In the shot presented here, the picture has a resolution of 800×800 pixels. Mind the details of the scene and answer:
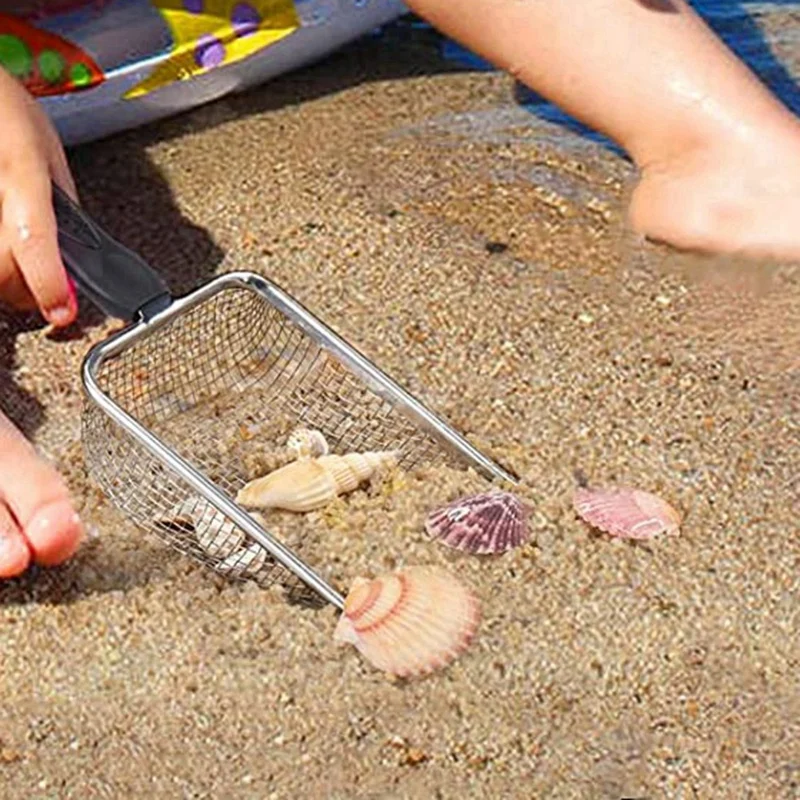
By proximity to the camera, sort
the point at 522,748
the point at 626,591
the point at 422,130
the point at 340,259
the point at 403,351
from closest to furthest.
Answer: the point at 522,748, the point at 626,591, the point at 403,351, the point at 340,259, the point at 422,130

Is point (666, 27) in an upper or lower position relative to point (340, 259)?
upper

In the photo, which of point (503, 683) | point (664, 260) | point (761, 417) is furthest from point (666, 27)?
point (503, 683)

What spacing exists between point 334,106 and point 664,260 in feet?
2.49

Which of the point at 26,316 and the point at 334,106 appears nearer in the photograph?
the point at 26,316

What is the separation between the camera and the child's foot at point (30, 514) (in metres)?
2.02

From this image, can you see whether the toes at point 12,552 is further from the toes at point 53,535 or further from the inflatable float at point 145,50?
the inflatable float at point 145,50

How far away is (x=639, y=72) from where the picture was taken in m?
2.45

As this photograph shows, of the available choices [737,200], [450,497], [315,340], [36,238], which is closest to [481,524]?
[450,497]

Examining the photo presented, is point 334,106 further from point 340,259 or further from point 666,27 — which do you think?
point 666,27

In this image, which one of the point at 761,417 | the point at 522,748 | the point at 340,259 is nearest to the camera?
the point at 522,748

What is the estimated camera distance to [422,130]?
9.87 feet

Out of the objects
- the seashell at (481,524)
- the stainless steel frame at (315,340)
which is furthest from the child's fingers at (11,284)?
the seashell at (481,524)

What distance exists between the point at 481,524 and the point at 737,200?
2.00 ft

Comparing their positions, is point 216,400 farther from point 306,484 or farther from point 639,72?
point 639,72
